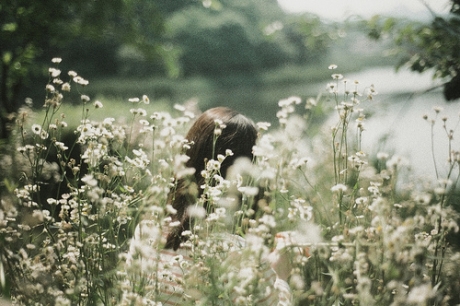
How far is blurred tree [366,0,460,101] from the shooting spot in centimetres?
209

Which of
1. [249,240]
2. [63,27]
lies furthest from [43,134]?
[63,27]

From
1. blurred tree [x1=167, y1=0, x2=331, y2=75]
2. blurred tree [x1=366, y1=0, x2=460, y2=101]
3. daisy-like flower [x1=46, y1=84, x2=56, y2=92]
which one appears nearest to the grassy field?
blurred tree [x1=167, y1=0, x2=331, y2=75]

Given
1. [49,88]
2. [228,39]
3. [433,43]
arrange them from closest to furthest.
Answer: [49,88]
[433,43]
[228,39]

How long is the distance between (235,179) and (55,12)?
2061 mm

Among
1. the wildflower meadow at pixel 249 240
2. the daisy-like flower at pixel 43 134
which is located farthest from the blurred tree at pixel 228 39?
the wildflower meadow at pixel 249 240

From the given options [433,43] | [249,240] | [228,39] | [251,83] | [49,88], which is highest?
[228,39]

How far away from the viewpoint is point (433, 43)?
2.16 m

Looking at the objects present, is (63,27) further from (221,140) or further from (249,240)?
(249,240)

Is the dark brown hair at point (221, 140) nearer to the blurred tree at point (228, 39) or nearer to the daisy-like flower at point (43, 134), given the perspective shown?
the daisy-like flower at point (43, 134)

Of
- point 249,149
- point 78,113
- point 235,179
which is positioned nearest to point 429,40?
point 249,149

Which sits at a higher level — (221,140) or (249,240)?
(221,140)

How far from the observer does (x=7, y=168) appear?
Answer: 10.4 ft

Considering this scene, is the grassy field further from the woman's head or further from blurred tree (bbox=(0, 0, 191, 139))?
the woman's head

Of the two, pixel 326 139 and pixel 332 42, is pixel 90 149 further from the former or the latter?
pixel 326 139
